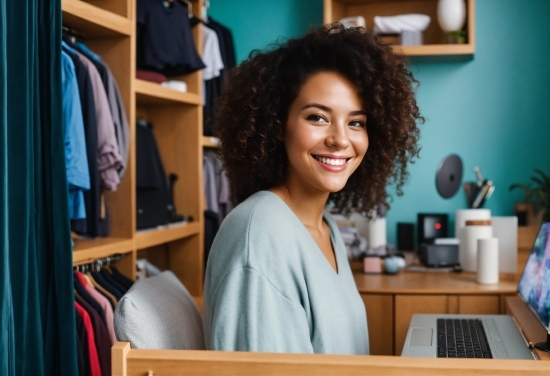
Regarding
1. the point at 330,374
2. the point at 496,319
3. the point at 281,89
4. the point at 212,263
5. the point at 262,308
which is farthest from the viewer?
the point at 496,319

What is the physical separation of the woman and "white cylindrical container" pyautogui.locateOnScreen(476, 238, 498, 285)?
672 millimetres

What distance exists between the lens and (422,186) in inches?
133

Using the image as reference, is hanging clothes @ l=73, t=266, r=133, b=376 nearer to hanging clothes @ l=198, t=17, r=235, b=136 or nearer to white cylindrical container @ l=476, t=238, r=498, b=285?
white cylindrical container @ l=476, t=238, r=498, b=285

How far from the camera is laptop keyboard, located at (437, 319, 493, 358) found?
143 cm

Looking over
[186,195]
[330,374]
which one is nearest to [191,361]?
[330,374]

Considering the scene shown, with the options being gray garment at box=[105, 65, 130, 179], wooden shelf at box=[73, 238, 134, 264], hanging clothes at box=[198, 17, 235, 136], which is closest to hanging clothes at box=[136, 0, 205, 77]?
hanging clothes at box=[198, 17, 235, 136]

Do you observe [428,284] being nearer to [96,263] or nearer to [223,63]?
[96,263]

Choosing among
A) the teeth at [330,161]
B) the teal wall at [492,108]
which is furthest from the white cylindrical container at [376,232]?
the teeth at [330,161]

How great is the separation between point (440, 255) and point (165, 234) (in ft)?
3.95

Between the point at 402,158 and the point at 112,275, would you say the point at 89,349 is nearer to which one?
the point at 112,275

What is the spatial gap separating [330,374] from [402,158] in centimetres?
110

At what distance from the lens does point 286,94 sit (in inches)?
57.8

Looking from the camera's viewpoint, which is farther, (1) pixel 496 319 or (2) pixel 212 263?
(1) pixel 496 319

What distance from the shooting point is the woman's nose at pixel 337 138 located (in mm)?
1392
